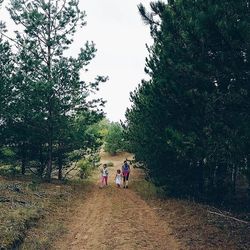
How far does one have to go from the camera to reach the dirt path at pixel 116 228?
38.5 ft

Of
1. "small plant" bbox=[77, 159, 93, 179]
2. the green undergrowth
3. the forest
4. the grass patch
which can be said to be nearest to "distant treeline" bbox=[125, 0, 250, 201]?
the forest

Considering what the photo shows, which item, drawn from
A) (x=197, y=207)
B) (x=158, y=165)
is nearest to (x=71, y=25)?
(x=158, y=165)

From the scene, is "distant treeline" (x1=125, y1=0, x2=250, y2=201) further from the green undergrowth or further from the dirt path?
the green undergrowth

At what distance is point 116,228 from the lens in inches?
542

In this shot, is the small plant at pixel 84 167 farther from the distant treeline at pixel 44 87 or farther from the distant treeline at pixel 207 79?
the distant treeline at pixel 207 79

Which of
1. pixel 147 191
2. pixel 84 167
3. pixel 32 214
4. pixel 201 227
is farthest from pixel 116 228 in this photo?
pixel 84 167

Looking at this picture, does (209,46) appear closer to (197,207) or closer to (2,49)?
(197,207)

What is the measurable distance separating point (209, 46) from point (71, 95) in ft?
46.1

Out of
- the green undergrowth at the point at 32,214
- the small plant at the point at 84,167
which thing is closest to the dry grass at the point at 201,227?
the green undergrowth at the point at 32,214

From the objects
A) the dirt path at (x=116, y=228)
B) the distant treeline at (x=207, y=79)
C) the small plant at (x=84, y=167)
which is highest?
the distant treeline at (x=207, y=79)

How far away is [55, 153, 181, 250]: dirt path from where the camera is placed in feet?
38.5

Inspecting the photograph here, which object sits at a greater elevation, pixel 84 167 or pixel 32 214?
pixel 84 167

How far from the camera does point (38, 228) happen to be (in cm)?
1309

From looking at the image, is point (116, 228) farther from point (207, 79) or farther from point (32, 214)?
point (207, 79)
